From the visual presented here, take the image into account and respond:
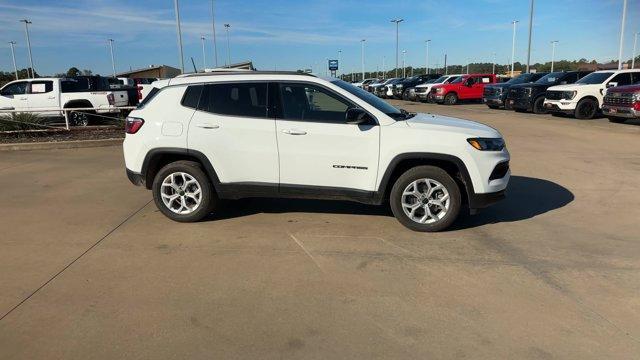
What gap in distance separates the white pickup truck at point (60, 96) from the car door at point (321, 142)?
38.1 ft

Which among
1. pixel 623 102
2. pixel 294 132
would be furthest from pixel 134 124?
pixel 623 102

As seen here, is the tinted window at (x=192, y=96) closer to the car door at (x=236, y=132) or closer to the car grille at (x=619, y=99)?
the car door at (x=236, y=132)

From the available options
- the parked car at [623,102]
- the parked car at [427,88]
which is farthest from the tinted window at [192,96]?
the parked car at [427,88]

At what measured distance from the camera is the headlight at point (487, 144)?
5312 millimetres

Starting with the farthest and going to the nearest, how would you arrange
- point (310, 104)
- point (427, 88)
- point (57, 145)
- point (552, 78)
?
1. point (427, 88)
2. point (552, 78)
3. point (57, 145)
4. point (310, 104)

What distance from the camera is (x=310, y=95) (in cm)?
559

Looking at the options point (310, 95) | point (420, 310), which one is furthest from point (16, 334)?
point (310, 95)

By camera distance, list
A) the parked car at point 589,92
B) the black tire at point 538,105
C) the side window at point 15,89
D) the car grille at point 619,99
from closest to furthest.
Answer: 1. the car grille at point 619,99
2. the side window at point 15,89
3. the parked car at point 589,92
4. the black tire at point 538,105

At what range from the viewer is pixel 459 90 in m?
30.2

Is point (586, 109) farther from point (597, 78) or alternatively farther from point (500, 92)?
point (500, 92)

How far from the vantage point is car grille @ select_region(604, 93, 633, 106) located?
15.3 meters

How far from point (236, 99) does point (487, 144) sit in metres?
2.80

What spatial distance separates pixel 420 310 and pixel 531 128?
13.2m

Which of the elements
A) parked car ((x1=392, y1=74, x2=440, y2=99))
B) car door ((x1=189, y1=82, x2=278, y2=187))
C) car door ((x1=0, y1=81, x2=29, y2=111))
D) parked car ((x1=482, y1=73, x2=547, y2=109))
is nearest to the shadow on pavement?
car door ((x1=189, y1=82, x2=278, y2=187))
